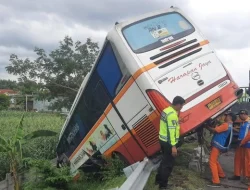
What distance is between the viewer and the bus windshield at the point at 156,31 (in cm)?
633

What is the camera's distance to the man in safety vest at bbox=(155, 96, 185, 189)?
17.4 ft

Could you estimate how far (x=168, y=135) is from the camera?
17.7 ft

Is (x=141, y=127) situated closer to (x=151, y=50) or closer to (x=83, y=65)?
(x=151, y=50)

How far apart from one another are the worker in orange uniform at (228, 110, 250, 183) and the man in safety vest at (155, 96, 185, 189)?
75.9 inches

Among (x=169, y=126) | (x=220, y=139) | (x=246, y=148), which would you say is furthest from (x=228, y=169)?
(x=169, y=126)

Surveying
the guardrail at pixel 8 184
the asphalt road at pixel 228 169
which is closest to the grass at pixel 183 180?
the asphalt road at pixel 228 169

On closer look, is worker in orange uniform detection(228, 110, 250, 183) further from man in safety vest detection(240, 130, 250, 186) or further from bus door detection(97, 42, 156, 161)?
bus door detection(97, 42, 156, 161)

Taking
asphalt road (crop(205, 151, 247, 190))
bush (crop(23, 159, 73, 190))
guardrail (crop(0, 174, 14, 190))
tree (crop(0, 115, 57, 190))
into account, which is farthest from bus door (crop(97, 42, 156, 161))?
guardrail (crop(0, 174, 14, 190))

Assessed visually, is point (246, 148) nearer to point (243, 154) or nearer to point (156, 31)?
point (243, 154)

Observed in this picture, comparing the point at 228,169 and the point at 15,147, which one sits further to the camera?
the point at 15,147

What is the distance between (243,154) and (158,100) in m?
2.49

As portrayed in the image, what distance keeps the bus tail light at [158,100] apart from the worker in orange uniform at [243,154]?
77.5 inches

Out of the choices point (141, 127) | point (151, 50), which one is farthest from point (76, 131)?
point (151, 50)

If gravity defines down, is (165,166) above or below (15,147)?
below
